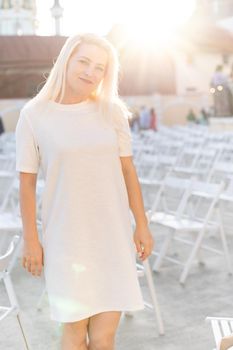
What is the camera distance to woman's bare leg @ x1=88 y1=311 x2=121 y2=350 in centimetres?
275

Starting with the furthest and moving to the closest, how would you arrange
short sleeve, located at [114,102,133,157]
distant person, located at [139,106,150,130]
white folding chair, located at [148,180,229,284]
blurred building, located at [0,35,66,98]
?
blurred building, located at [0,35,66,98] < distant person, located at [139,106,150,130] < white folding chair, located at [148,180,229,284] < short sleeve, located at [114,102,133,157]

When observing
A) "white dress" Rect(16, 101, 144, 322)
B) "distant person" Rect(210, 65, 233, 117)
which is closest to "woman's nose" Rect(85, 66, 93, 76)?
"white dress" Rect(16, 101, 144, 322)

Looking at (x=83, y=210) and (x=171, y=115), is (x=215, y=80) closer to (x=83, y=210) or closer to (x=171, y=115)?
(x=171, y=115)

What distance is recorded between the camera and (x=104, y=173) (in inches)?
107

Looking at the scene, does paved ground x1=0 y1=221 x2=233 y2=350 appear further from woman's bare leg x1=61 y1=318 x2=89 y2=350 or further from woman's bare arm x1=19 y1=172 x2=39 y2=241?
woman's bare arm x1=19 y1=172 x2=39 y2=241

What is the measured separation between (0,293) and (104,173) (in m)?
3.05

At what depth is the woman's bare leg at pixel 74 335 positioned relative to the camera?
9.07ft

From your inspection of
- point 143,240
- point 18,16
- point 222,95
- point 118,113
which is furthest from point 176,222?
point 18,16

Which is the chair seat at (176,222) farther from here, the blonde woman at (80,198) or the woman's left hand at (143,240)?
the blonde woman at (80,198)

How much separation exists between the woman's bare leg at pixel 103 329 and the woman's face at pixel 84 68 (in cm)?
86

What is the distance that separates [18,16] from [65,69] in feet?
159

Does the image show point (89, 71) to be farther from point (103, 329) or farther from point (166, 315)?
point (166, 315)

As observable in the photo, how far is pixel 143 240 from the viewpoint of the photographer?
290 centimetres

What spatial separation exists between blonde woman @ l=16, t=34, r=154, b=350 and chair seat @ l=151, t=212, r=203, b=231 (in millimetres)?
3068
